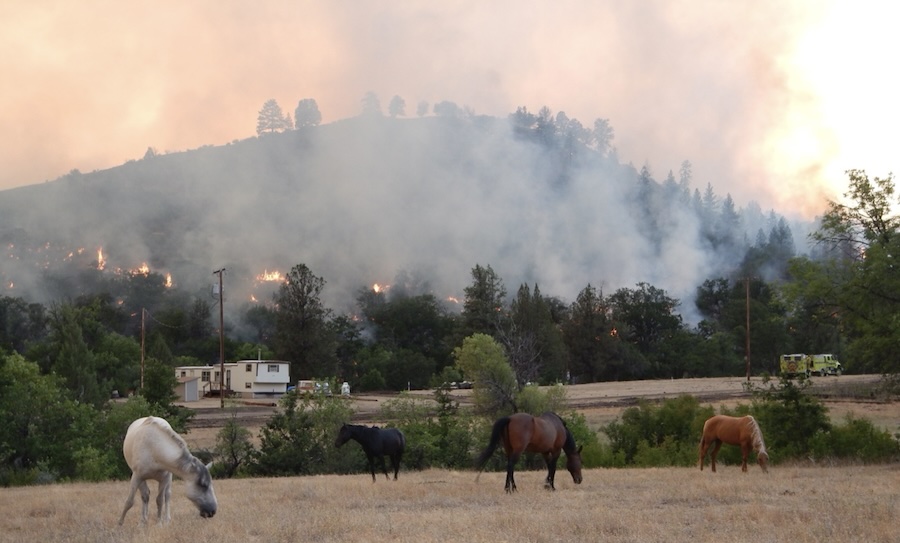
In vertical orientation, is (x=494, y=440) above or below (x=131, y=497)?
above

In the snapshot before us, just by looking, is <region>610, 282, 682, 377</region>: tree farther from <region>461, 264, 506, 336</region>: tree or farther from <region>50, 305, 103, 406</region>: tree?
<region>50, 305, 103, 406</region>: tree

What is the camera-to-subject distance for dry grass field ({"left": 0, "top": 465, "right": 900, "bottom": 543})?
1266 centimetres

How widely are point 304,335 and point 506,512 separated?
101m

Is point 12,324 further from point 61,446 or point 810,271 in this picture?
point 810,271

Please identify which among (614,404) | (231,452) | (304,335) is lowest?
(614,404)

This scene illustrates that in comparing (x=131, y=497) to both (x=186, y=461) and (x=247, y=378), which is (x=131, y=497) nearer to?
(x=186, y=461)

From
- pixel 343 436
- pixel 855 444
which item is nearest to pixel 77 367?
pixel 343 436

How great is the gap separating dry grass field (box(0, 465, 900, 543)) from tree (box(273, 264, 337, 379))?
89.9 m

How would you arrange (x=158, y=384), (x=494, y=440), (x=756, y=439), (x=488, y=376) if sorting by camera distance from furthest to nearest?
(x=488, y=376), (x=158, y=384), (x=756, y=439), (x=494, y=440)

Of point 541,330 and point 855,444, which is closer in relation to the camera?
point 855,444

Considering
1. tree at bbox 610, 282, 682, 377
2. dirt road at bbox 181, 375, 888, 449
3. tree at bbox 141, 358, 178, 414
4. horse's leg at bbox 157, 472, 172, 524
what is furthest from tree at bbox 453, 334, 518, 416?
tree at bbox 610, 282, 682, 377

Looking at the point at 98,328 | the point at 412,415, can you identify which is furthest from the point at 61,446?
the point at 98,328

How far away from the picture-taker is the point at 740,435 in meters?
24.5

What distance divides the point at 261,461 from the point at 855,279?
24522 millimetres
